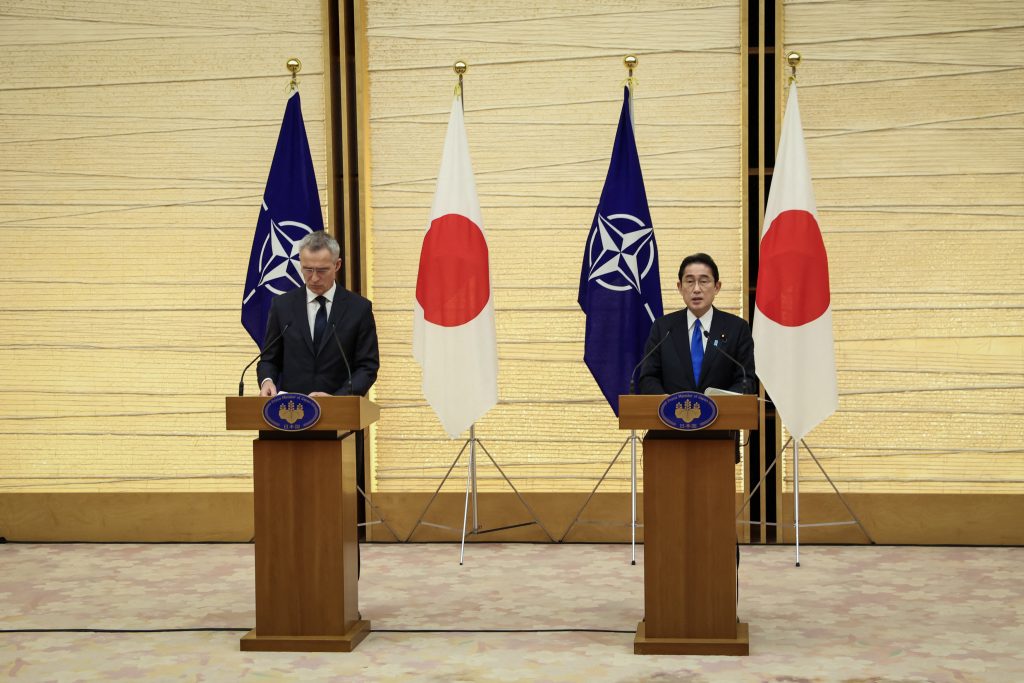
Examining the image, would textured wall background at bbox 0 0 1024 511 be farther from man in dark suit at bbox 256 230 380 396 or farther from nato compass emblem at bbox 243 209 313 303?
man in dark suit at bbox 256 230 380 396

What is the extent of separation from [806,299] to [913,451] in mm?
1220

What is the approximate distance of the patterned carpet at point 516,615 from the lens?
336 cm

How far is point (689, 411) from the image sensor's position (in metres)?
3.46

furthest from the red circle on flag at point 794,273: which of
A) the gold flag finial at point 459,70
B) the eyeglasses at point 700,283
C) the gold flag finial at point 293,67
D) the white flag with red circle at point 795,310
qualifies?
the gold flag finial at point 293,67

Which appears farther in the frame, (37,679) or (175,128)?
(175,128)

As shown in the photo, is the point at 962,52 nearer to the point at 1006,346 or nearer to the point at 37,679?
the point at 1006,346

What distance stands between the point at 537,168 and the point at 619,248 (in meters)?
0.84

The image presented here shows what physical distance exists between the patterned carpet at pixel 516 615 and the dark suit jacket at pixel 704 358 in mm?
850

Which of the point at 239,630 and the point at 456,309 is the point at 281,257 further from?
the point at 239,630

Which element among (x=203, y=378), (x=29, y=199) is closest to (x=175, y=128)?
(x=29, y=199)

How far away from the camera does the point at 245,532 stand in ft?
19.7

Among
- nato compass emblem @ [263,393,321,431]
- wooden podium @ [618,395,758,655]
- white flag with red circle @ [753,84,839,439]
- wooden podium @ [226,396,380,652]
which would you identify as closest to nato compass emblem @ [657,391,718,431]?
wooden podium @ [618,395,758,655]

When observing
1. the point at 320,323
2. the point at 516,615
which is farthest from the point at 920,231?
the point at 320,323

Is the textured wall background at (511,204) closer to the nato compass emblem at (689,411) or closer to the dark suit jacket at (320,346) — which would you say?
the dark suit jacket at (320,346)
